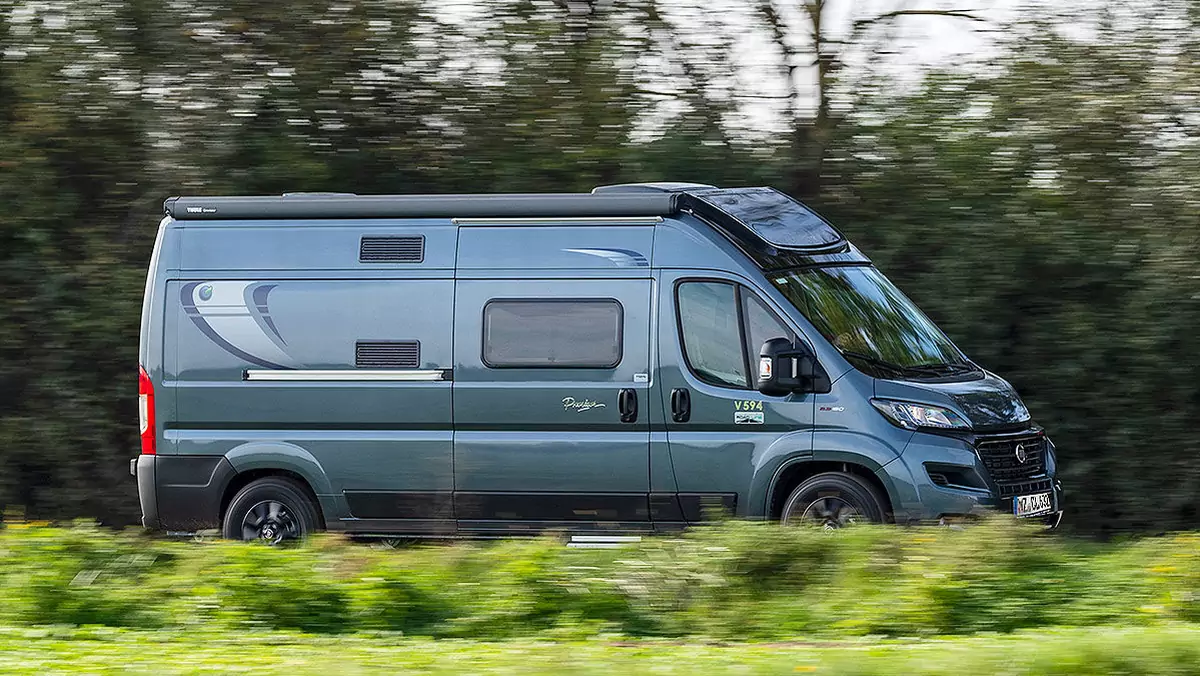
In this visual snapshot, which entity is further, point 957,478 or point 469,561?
point 957,478

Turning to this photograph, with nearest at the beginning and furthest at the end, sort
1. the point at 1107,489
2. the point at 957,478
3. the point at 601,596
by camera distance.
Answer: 1. the point at 601,596
2. the point at 957,478
3. the point at 1107,489

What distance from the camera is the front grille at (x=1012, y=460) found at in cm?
958

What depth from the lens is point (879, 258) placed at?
41.1 ft

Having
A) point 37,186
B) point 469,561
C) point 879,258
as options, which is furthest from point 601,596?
point 37,186

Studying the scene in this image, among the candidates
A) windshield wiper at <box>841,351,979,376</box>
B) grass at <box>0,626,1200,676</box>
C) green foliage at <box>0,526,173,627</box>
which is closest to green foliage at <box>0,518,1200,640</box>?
green foliage at <box>0,526,173,627</box>

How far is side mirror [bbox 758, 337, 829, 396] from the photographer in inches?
372

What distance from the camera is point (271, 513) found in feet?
34.2

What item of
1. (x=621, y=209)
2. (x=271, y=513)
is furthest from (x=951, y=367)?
(x=271, y=513)

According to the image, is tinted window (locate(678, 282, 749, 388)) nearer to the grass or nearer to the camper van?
the camper van

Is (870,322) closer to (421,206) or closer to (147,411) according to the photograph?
(421,206)

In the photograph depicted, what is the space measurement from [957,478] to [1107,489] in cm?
343

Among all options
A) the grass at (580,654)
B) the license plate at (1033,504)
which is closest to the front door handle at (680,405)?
the license plate at (1033,504)

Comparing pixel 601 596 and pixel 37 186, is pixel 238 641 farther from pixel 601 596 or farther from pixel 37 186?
pixel 37 186

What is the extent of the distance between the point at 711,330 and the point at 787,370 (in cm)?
61
